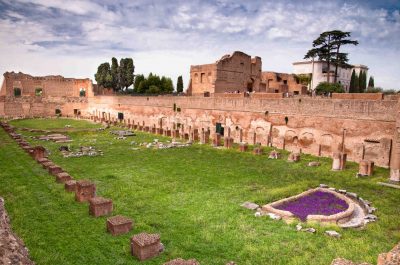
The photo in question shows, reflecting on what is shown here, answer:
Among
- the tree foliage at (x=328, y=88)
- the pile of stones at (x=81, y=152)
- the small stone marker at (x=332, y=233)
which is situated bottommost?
the pile of stones at (x=81, y=152)

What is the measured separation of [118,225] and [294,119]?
51.3 feet

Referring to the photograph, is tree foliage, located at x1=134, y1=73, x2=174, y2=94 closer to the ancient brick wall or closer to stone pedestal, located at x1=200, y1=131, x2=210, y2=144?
the ancient brick wall

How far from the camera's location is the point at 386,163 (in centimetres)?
1579

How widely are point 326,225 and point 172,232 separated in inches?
156

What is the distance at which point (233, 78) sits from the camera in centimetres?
3725

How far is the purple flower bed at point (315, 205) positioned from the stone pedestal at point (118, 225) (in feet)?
14.8

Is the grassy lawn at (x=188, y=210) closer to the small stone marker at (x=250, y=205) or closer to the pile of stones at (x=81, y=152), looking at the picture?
the small stone marker at (x=250, y=205)

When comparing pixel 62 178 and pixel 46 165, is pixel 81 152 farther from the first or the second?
pixel 62 178

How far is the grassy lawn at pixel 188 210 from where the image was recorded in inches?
269

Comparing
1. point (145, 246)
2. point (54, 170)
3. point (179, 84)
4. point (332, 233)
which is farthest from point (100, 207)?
point (179, 84)

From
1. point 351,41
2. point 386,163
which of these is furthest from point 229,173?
point 351,41

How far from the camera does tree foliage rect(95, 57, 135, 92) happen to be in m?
52.6

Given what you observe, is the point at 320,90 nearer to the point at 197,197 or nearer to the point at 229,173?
the point at 229,173

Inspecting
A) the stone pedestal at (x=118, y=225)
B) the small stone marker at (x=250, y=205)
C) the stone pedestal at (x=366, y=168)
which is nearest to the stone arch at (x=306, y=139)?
the stone pedestal at (x=366, y=168)
